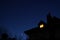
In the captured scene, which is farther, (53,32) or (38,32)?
(38,32)

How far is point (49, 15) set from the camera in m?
25.3

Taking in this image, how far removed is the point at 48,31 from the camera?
79.7 feet

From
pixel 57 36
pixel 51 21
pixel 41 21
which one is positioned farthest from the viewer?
pixel 41 21

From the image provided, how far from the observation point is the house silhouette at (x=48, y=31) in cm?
2350

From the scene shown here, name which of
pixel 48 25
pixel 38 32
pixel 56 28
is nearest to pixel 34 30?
pixel 38 32

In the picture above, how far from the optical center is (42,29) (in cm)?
2541

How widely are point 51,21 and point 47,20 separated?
4.44ft

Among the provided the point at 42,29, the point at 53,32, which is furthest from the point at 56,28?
the point at 42,29

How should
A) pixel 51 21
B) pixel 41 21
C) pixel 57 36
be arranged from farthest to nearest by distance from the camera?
pixel 41 21 < pixel 51 21 < pixel 57 36

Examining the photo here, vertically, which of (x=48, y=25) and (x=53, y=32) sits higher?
(x=48, y=25)

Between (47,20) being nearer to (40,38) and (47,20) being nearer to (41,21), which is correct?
(41,21)

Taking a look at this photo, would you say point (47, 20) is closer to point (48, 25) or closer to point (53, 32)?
point (48, 25)

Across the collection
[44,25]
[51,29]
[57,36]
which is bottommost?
[57,36]

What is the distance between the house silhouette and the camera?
23500 millimetres
